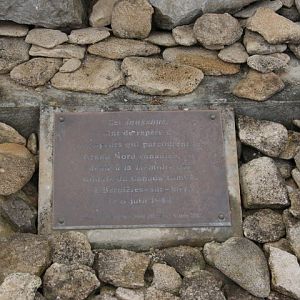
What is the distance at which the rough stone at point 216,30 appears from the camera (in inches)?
112

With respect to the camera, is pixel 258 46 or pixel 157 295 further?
pixel 258 46

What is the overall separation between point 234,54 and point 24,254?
1.51 meters

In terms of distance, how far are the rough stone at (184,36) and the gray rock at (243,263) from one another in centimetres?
112

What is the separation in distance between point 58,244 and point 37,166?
1.52ft

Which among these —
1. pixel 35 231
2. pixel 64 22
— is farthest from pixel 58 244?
pixel 64 22

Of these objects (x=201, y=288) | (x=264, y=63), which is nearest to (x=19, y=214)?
(x=201, y=288)

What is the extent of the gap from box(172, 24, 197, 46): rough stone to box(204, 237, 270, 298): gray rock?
44.2 inches

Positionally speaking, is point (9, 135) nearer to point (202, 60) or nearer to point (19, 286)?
point (19, 286)

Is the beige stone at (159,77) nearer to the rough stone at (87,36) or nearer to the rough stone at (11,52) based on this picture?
the rough stone at (87,36)

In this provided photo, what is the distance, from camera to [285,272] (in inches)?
87.3

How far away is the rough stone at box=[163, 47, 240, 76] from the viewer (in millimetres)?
2854

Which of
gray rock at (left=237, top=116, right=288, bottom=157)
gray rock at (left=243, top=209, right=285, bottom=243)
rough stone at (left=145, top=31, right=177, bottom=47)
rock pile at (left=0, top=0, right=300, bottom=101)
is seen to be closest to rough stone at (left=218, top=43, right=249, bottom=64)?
rock pile at (left=0, top=0, right=300, bottom=101)

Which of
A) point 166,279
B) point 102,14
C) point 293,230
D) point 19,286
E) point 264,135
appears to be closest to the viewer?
point 19,286

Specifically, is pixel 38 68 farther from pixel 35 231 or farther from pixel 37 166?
pixel 35 231
